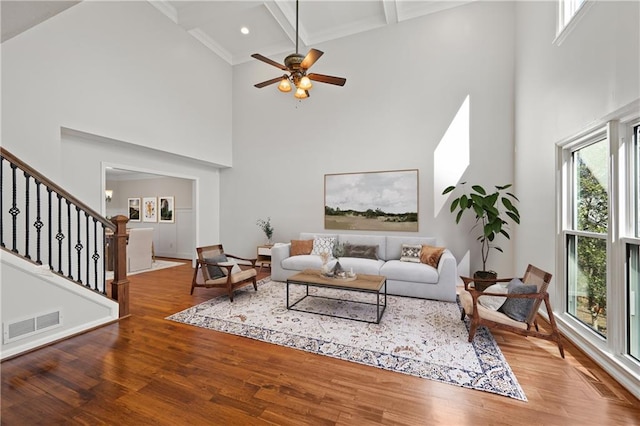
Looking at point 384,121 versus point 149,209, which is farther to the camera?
point 149,209

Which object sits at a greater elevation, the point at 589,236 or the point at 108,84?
the point at 108,84

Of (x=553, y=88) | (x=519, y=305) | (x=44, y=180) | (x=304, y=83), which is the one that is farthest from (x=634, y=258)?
(x=44, y=180)

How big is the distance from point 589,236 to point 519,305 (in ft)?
3.32

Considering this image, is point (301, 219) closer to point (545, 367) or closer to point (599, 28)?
point (545, 367)

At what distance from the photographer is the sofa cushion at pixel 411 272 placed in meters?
4.12

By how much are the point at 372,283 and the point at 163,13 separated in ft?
20.3

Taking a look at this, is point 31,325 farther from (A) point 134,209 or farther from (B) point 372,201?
(A) point 134,209

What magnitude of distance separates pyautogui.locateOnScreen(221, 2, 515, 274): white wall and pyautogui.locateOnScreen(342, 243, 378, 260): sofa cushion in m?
1.05

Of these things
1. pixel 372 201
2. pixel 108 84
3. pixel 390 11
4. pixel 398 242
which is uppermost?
pixel 390 11

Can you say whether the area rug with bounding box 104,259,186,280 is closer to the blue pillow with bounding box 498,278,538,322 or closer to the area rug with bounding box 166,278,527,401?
the area rug with bounding box 166,278,527,401

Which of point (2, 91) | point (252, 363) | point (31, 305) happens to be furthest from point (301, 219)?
point (2, 91)

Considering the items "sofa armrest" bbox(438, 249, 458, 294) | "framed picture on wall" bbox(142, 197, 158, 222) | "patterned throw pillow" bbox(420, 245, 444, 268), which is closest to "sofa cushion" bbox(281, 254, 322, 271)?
"patterned throw pillow" bbox(420, 245, 444, 268)

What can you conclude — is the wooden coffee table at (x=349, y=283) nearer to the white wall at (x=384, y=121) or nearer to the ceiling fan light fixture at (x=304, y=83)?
the white wall at (x=384, y=121)

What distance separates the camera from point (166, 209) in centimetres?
816
